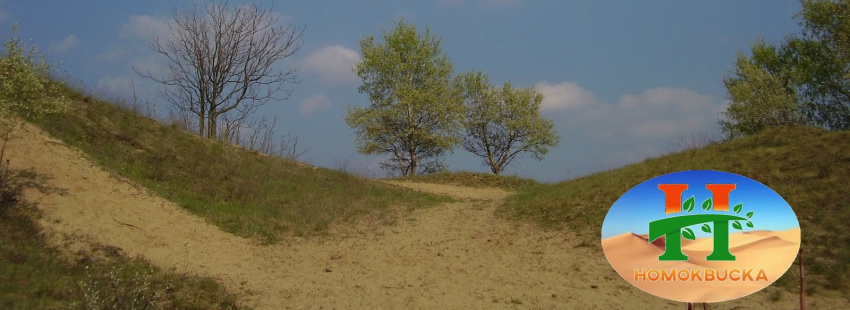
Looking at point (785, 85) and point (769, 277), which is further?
point (785, 85)

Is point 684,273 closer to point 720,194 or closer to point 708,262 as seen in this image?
point 708,262

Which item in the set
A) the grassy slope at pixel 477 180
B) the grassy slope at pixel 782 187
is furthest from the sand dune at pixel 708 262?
the grassy slope at pixel 477 180

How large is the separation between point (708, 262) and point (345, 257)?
9293 mm

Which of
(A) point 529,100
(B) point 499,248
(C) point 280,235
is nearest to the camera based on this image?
(B) point 499,248

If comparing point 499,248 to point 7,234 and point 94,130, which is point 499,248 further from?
point 94,130

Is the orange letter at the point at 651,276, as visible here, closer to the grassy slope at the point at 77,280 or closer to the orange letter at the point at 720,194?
the orange letter at the point at 720,194

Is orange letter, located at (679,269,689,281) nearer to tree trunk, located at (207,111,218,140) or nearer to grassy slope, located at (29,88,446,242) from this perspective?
grassy slope, located at (29,88,446,242)

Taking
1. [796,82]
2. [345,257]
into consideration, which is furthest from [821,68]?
[345,257]

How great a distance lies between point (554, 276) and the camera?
31.5ft

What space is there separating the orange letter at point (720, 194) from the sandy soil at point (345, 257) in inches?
243

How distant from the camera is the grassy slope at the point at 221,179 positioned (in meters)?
12.7

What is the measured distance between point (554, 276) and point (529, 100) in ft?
79.0

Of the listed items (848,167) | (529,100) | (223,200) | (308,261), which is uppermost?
(529,100)

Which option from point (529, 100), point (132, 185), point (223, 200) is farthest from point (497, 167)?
point (132, 185)
